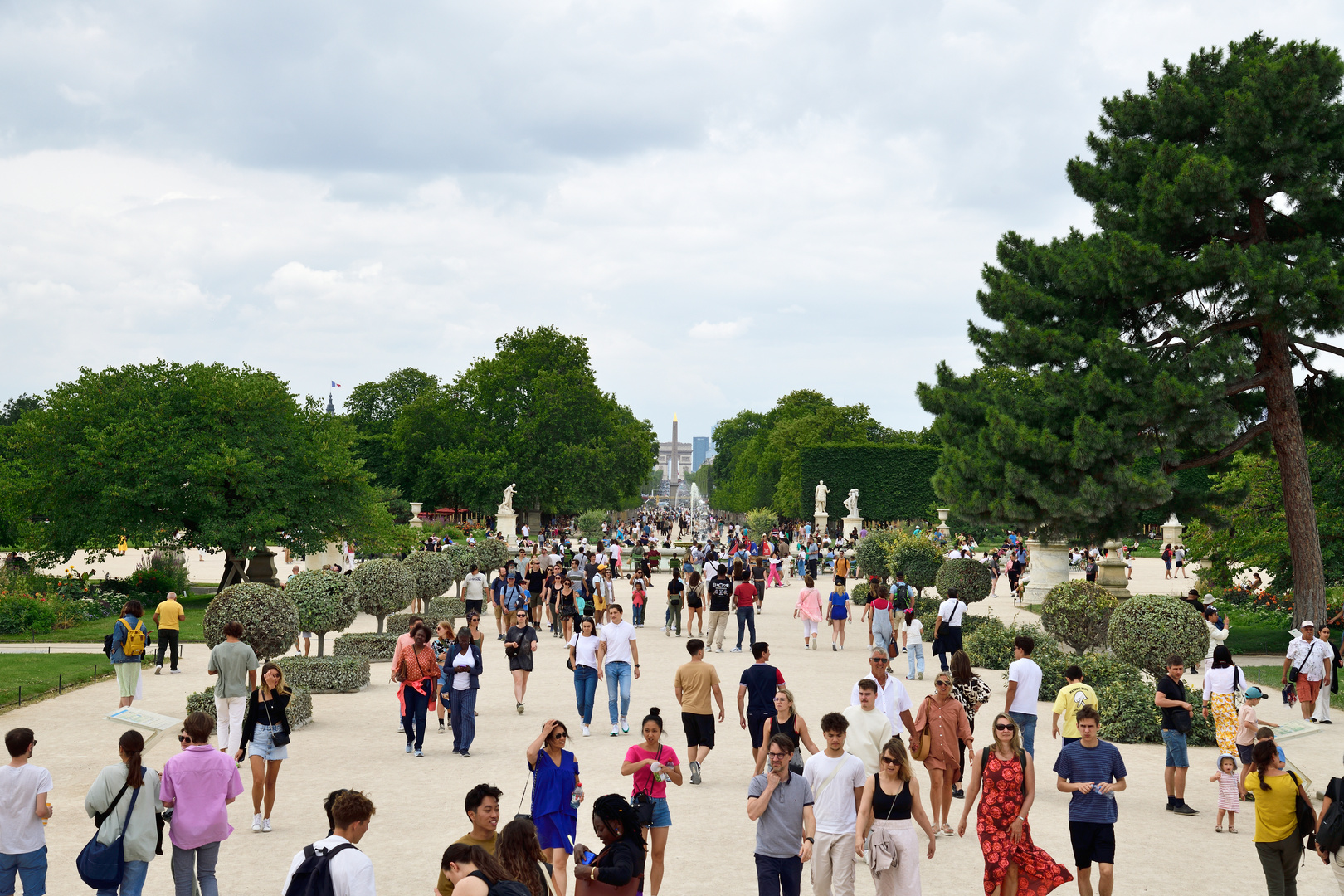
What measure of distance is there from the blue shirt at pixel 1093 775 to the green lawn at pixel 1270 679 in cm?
1133

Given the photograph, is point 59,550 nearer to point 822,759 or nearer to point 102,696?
point 102,696

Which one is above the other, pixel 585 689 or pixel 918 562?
pixel 918 562

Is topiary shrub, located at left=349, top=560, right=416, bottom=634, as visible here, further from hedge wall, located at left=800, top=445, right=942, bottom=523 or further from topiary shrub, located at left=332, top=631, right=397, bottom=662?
hedge wall, located at left=800, top=445, right=942, bottom=523

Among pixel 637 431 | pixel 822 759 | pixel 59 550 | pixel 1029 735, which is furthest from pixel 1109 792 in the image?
pixel 637 431

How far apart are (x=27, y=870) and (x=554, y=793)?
3247 millimetres

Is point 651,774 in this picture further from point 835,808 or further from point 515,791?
point 515,791

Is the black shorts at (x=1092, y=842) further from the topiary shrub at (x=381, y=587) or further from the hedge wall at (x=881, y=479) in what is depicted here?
the hedge wall at (x=881, y=479)

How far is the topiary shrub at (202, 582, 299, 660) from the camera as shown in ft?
46.5

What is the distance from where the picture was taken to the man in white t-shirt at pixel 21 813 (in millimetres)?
6777

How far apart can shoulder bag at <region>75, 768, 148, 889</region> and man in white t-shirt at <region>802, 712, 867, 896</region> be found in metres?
4.11

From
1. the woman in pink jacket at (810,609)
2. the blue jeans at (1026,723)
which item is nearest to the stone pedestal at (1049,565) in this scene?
the woman in pink jacket at (810,609)

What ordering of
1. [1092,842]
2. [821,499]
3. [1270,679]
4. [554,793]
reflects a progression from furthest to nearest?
[821,499], [1270,679], [1092,842], [554,793]

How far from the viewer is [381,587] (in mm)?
21781

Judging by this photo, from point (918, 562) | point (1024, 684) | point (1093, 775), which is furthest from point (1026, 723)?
point (918, 562)
